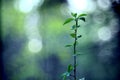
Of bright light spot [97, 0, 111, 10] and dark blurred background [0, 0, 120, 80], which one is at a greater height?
bright light spot [97, 0, 111, 10]

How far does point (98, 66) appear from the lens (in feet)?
5.86

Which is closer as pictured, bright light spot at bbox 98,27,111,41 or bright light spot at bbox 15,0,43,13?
bright light spot at bbox 98,27,111,41

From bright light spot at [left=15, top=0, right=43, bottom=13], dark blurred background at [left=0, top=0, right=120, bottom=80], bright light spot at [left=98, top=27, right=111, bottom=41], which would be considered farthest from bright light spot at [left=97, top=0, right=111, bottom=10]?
bright light spot at [left=15, top=0, right=43, bottom=13]

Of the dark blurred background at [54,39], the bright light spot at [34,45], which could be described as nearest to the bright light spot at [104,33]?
the dark blurred background at [54,39]

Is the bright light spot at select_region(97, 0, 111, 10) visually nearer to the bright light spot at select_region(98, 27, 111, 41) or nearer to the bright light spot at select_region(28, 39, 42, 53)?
the bright light spot at select_region(98, 27, 111, 41)

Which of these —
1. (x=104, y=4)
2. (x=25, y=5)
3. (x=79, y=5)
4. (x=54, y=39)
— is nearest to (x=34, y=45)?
(x=54, y=39)

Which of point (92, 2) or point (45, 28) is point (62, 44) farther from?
point (92, 2)

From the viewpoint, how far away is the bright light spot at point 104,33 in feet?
5.83

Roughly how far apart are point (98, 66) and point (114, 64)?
0.10 metres

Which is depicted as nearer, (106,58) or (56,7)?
(106,58)

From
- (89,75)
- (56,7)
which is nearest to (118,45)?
(89,75)

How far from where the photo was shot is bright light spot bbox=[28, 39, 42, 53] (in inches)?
74.5

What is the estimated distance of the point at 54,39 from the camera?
1880 millimetres

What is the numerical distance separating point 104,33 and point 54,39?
0.35m
